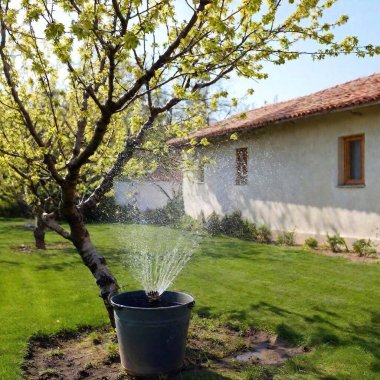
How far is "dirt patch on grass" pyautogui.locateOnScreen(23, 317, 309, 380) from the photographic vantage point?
429 cm

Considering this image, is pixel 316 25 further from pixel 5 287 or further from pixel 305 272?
pixel 5 287

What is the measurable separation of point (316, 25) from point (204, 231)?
1203 centimetres

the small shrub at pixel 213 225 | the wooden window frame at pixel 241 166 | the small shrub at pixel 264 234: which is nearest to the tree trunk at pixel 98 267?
the small shrub at pixel 264 234

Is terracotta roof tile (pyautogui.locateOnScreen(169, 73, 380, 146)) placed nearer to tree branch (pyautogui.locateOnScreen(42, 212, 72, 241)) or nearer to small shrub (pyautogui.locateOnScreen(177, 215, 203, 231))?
tree branch (pyautogui.locateOnScreen(42, 212, 72, 241))

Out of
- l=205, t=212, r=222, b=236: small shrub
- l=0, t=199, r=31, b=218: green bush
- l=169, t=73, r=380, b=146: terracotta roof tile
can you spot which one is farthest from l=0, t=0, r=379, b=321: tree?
l=0, t=199, r=31, b=218: green bush

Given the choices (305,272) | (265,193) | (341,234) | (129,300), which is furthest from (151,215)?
(129,300)

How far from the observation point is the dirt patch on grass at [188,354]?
4.29m

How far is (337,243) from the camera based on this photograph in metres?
11.2

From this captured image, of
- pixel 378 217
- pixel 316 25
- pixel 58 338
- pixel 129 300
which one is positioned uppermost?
pixel 316 25

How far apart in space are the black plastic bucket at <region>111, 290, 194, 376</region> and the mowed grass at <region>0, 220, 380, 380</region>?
0.70m

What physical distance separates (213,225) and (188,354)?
A: 12167 millimetres

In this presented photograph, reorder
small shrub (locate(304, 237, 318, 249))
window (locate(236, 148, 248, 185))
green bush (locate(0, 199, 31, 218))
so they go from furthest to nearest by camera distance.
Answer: green bush (locate(0, 199, 31, 218))
window (locate(236, 148, 248, 185))
small shrub (locate(304, 237, 318, 249))

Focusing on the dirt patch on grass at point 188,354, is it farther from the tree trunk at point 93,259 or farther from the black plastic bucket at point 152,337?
the tree trunk at point 93,259

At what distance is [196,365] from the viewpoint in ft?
14.6
